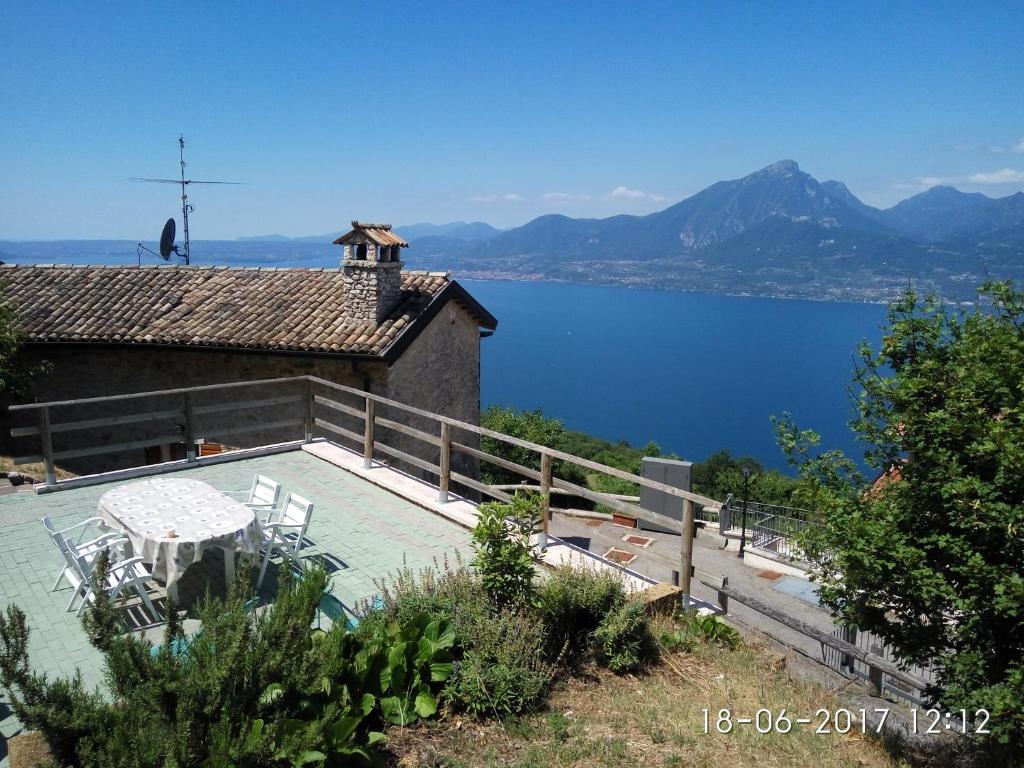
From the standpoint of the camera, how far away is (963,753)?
4648 millimetres

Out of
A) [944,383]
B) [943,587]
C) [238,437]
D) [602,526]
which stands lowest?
[602,526]

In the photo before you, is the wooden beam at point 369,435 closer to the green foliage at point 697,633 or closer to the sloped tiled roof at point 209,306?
the sloped tiled roof at point 209,306

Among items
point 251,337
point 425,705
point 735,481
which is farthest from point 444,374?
point 735,481

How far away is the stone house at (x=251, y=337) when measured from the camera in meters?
13.4

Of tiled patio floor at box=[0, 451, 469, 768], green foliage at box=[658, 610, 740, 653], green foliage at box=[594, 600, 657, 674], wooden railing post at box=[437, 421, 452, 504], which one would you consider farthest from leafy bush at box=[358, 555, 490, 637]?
wooden railing post at box=[437, 421, 452, 504]

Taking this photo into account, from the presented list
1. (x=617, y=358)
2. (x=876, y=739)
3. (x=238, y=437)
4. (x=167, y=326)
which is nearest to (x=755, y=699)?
(x=876, y=739)

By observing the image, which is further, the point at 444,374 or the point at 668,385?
the point at 668,385

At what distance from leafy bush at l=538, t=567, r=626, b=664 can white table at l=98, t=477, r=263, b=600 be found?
2238mm

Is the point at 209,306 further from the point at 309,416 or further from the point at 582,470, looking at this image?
the point at 582,470

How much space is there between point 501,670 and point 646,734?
3.08 feet

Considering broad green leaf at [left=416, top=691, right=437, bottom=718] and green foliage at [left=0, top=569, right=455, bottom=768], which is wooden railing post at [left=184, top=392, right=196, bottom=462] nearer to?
green foliage at [left=0, top=569, right=455, bottom=768]

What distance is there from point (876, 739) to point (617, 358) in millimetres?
181164

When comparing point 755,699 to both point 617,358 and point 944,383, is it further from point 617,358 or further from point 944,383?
point 617,358

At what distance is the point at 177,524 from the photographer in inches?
219
